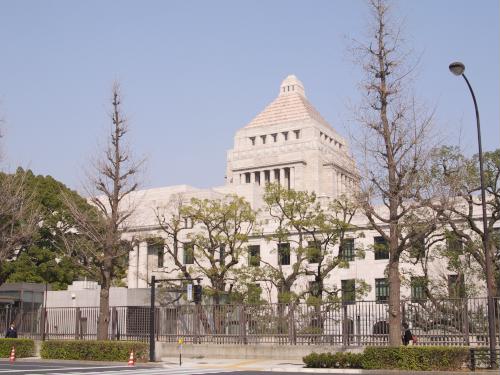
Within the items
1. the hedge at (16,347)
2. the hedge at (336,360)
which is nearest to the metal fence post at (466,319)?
Answer: the hedge at (336,360)

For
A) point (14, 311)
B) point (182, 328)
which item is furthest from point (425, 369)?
point (14, 311)

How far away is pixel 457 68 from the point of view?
22688 mm

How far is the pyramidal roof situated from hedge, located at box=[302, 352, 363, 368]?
294ft

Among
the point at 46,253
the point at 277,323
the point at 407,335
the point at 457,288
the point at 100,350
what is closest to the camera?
the point at 407,335

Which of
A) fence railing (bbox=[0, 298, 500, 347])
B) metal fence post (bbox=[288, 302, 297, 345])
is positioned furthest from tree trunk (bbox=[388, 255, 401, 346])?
metal fence post (bbox=[288, 302, 297, 345])

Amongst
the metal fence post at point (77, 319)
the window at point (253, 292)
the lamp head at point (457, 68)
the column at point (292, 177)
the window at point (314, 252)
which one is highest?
the column at point (292, 177)

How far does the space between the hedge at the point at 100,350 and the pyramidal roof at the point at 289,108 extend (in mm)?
85352

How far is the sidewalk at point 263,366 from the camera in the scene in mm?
22553

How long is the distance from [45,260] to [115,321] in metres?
24.5

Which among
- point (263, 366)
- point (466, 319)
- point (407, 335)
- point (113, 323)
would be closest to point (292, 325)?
point (263, 366)

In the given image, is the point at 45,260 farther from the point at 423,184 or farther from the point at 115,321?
the point at 423,184

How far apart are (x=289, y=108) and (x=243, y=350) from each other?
9188 cm

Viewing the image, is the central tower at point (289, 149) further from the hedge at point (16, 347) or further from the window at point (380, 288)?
the hedge at point (16, 347)

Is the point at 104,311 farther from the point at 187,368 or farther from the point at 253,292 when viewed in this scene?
the point at 253,292
